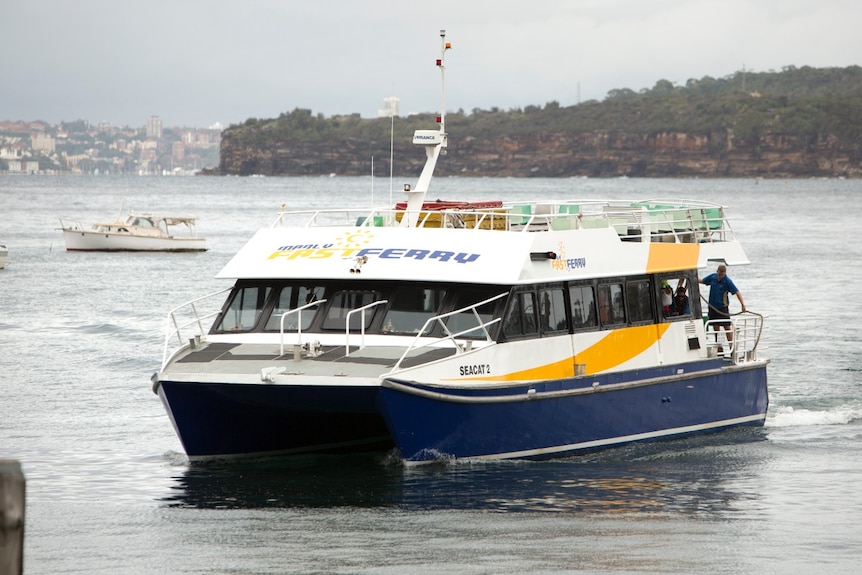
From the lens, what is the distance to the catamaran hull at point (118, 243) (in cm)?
6194

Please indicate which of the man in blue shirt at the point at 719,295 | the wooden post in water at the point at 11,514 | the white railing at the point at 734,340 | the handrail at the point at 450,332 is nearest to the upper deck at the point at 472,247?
the handrail at the point at 450,332

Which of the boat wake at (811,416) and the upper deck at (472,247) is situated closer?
the upper deck at (472,247)

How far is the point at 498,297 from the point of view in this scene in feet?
53.8

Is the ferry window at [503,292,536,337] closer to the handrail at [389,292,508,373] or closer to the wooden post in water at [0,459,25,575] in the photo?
the handrail at [389,292,508,373]

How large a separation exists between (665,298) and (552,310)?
7.54 feet

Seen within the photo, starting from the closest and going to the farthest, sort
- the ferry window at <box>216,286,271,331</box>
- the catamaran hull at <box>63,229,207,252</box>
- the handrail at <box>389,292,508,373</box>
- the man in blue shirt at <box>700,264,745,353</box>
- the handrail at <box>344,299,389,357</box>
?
the handrail at <box>389,292,508,373</box> < the handrail at <box>344,299,389,357</box> < the ferry window at <box>216,286,271,331</box> < the man in blue shirt at <box>700,264,745,353</box> < the catamaran hull at <box>63,229,207,252</box>

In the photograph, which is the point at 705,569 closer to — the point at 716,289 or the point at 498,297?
the point at 498,297

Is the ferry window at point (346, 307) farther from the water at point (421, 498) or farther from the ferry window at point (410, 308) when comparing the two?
the water at point (421, 498)

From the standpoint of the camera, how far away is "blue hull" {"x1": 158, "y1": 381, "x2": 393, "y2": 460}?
604 inches

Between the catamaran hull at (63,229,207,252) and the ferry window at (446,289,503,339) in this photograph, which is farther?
the catamaran hull at (63,229,207,252)

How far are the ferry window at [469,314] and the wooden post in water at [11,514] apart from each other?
9090mm

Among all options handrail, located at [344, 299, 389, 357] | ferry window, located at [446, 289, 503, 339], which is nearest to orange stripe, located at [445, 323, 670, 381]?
ferry window, located at [446, 289, 503, 339]

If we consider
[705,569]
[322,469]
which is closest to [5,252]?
[322,469]

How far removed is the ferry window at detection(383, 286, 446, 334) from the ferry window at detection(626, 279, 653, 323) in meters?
2.68
